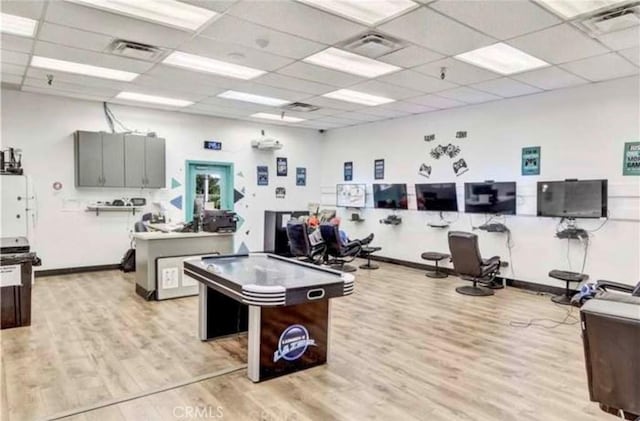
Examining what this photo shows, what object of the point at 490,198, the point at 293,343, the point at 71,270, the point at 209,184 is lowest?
the point at 71,270

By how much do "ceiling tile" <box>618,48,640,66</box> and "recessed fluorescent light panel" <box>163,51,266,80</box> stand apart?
163 inches

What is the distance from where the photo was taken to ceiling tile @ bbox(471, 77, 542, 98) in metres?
5.84

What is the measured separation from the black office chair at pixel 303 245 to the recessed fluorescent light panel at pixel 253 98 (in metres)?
2.16

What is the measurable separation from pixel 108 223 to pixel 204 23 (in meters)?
4.98

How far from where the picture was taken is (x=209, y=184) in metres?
8.98

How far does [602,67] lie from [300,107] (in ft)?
15.1

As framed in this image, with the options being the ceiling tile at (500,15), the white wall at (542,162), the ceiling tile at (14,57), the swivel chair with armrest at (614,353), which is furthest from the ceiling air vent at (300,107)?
the swivel chair with armrest at (614,353)

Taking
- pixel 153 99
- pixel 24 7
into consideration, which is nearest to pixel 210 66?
pixel 24 7

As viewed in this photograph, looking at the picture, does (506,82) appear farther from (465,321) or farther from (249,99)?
(249,99)

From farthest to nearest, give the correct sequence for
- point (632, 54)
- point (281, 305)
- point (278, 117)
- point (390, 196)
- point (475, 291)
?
1. point (278, 117)
2. point (390, 196)
3. point (475, 291)
4. point (632, 54)
5. point (281, 305)

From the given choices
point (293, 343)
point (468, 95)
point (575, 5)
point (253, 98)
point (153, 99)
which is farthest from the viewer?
point (153, 99)

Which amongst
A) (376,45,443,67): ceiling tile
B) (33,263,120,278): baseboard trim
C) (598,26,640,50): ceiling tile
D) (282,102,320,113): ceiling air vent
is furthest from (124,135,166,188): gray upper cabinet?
(598,26,640,50): ceiling tile

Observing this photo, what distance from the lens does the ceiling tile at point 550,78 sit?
5.33 meters

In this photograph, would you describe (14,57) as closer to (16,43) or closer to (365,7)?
(16,43)
